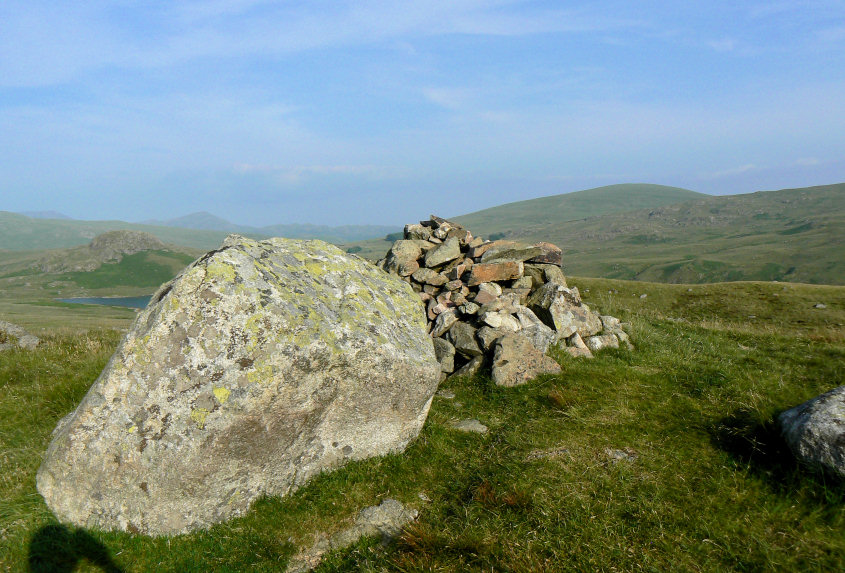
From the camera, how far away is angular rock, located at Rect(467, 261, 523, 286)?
1462 cm

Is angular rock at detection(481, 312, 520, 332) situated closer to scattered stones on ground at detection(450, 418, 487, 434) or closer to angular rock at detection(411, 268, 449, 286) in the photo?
angular rock at detection(411, 268, 449, 286)

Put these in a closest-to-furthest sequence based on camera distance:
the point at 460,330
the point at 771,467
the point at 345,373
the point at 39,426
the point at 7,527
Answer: the point at 7,527, the point at 771,467, the point at 345,373, the point at 39,426, the point at 460,330

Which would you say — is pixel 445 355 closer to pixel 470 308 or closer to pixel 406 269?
pixel 470 308

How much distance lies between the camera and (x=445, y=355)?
11953 mm

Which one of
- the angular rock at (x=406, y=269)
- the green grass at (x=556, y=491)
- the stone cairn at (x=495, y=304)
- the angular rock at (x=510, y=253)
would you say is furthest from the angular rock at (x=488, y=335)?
the angular rock at (x=510, y=253)

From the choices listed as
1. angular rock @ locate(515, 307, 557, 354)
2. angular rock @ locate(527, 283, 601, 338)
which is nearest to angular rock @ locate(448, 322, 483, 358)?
angular rock @ locate(515, 307, 557, 354)

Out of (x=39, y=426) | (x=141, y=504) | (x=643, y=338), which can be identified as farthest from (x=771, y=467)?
(x=39, y=426)

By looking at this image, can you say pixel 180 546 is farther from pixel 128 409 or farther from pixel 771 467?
pixel 771 467

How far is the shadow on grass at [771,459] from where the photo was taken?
6137 millimetres

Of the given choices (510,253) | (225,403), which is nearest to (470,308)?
(510,253)

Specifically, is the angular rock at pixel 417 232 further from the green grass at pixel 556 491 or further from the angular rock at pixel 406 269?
the green grass at pixel 556 491

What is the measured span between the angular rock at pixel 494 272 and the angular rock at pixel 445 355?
308 cm

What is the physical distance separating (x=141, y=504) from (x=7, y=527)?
188 centimetres

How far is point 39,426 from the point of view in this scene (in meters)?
9.21
